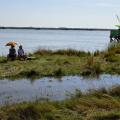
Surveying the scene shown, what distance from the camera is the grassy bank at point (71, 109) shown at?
956 centimetres

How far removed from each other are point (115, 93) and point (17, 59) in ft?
42.4

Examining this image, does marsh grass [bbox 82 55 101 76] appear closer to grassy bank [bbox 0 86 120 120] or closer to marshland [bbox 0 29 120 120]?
marshland [bbox 0 29 120 120]

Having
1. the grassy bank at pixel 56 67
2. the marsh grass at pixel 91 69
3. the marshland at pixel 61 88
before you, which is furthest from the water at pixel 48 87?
the grassy bank at pixel 56 67

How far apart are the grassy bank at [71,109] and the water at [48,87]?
6.01 ft

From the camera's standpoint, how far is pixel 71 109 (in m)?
10.5

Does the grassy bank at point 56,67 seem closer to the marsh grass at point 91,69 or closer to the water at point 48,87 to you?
the marsh grass at point 91,69

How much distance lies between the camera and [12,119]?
9.38m

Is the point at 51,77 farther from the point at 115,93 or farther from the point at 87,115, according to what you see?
the point at 87,115

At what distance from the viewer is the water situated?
13429 mm

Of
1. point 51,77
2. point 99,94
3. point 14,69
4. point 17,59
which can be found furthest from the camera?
point 17,59

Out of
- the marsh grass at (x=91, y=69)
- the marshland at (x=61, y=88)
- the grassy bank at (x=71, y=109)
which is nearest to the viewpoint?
the grassy bank at (x=71, y=109)

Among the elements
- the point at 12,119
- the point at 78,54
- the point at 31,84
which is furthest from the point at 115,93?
the point at 78,54

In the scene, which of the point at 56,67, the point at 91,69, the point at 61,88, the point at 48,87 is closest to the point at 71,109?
the point at 61,88

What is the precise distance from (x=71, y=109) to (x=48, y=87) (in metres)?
5.33
